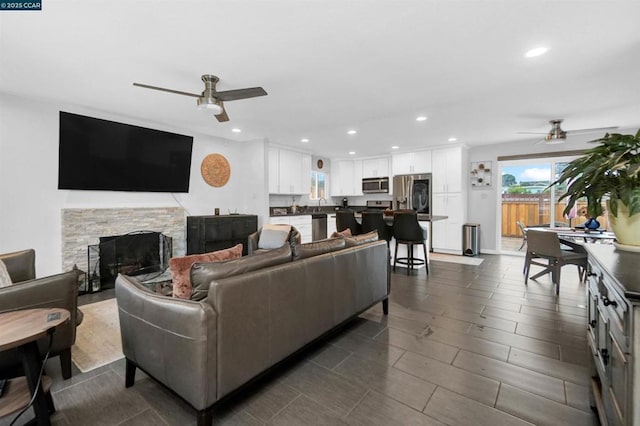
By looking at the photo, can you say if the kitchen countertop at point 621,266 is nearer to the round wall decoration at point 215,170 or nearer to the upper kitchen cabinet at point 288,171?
the upper kitchen cabinet at point 288,171

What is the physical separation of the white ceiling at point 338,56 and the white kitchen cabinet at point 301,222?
7.84 ft

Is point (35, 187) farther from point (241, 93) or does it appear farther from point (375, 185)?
point (375, 185)

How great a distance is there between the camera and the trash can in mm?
6211

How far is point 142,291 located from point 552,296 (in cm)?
445

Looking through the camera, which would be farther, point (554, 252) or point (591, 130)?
point (591, 130)

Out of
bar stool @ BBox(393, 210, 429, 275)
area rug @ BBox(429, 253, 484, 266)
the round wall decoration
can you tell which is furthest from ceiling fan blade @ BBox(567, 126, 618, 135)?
the round wall decoration

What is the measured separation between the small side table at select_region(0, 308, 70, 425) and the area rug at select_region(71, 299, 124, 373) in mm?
577

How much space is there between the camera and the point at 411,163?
270 inches

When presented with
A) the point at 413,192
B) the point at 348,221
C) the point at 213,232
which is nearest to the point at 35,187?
the point at 213,232

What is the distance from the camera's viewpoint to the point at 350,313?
2578mm

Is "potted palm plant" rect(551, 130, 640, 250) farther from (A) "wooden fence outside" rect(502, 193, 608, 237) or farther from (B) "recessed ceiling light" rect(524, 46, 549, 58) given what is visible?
(A) "wooden fence outside" rect(502, 193, 608, 237)

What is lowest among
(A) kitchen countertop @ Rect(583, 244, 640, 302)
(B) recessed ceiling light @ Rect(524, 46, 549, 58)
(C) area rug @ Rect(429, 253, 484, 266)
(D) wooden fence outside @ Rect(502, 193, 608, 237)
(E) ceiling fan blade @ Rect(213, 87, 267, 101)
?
(C) area rug @ Rect(429, 253, 484, 266)

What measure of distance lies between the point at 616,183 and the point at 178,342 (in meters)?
2.56

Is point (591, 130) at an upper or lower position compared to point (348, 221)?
upper
